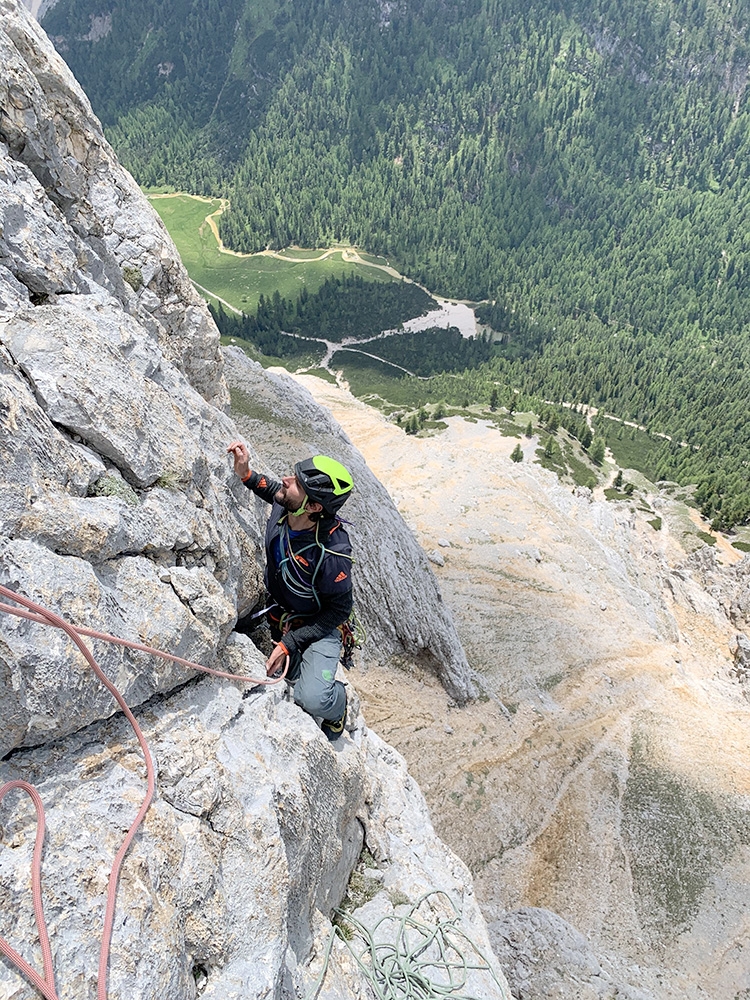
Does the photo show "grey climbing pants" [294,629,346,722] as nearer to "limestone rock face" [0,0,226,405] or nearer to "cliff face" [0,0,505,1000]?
"cliff face" [0,0,505,1000]

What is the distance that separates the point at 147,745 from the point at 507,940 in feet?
35.6

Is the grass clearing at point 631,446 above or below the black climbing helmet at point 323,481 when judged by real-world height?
below

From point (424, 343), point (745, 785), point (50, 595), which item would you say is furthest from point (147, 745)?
point (424, 343)

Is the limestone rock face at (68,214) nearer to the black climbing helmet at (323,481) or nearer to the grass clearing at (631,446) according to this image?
the black climbing helmet at (323,481)

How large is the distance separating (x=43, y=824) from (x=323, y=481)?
4.00 metres

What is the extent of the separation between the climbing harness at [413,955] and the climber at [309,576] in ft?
8.08

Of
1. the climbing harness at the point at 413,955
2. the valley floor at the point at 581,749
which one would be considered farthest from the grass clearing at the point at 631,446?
the climbing harness at the point at 413,955

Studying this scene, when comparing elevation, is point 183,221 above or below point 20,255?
below

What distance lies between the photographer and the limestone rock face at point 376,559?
17.5m

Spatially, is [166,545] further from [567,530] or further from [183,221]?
[183,221]

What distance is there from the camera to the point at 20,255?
5.31 metres

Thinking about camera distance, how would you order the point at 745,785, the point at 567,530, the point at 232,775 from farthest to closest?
the point at 567,530 < the point at 745,785 < the point at 232,775

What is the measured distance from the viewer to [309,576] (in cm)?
730

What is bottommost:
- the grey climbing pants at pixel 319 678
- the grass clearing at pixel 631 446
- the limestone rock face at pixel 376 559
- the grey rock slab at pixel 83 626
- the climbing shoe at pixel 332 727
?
the grass clearing at pixel 631 446
